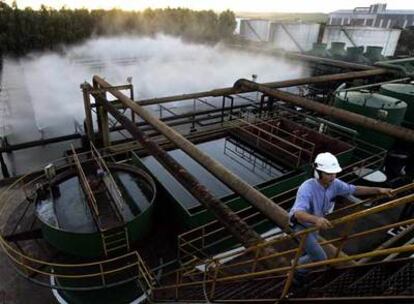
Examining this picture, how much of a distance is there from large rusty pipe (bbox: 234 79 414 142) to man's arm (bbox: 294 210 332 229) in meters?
4.17

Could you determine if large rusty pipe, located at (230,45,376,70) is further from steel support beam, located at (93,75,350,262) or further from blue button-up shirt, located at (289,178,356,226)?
blue button-up shirt, located at (289,178,356,226)

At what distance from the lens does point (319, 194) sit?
14.2 ft

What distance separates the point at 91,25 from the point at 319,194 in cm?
4527

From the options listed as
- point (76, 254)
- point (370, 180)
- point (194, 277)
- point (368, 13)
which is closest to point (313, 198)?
point (194, 277)

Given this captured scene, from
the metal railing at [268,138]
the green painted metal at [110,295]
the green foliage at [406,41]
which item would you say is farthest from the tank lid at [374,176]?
the green foliage at [406,41]

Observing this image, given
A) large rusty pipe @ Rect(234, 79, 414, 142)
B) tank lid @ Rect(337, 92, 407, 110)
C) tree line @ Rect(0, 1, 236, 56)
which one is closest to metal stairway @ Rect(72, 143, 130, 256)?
large rusty pipe @ Rect(234, 79, 414, 142)

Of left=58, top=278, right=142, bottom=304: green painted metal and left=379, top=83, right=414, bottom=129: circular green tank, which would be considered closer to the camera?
left=58, top=278, right=142, bottom=304: green painted metal

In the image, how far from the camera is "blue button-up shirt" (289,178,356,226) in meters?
4.21

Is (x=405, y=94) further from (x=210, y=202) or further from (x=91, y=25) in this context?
(x=91, y=25)

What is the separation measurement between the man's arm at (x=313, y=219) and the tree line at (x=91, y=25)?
41.8 m

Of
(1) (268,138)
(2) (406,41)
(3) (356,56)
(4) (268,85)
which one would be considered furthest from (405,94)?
(2) (406,41)

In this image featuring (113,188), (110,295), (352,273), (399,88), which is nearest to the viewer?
(352,273)

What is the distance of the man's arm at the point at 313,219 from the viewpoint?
119 inches

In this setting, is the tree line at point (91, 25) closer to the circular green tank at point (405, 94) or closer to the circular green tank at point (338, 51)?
the circular green tank at point (338, 51)
